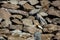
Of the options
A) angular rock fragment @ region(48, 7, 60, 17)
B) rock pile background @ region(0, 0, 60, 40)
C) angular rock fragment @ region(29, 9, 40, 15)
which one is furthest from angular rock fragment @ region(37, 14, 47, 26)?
angular rock fragment @ region(48, 7, 60, 17)

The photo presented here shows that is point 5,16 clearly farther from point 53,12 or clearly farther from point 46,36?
point 53,12

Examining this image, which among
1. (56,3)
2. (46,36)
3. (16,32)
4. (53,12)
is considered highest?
(56,3)

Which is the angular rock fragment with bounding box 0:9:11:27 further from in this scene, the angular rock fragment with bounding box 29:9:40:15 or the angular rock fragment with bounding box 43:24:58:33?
the angular rock fragment with bounding box 43:24:58:33

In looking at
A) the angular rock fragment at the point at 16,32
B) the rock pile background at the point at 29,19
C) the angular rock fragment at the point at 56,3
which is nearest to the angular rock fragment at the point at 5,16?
the rock pile background at the point at 29,19

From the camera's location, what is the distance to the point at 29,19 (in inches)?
169

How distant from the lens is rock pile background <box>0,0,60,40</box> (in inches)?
153

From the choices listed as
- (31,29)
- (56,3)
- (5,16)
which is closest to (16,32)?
(31,29)

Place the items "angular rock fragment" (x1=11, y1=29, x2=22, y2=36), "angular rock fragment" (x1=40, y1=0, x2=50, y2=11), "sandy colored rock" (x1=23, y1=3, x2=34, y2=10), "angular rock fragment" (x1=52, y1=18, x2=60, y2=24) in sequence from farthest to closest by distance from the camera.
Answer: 1. "angular rock fragment" (x1=40, y1=0, x2=50, y2=11)
2. "sandy colored rock" (x1=23, y1=3, x2=34, y2=10)
3. "angular rock fragment" (x1=52, y1=18, x2=60, y2=24)
4. "angular rock fragment" (x1=11, y1=29, x2=22, y2=36)

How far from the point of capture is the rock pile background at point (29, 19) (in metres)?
3.89

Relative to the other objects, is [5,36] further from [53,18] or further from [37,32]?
[53,18]

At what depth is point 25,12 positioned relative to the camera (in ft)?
14.4

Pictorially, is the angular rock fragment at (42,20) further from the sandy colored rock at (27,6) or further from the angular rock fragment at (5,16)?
the angular rock fragment at (5,16)

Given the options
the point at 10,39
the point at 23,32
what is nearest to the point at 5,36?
the point at 10,39

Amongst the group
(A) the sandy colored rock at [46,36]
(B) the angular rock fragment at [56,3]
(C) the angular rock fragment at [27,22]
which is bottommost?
(A) the sandy colored rock at [46,36]
